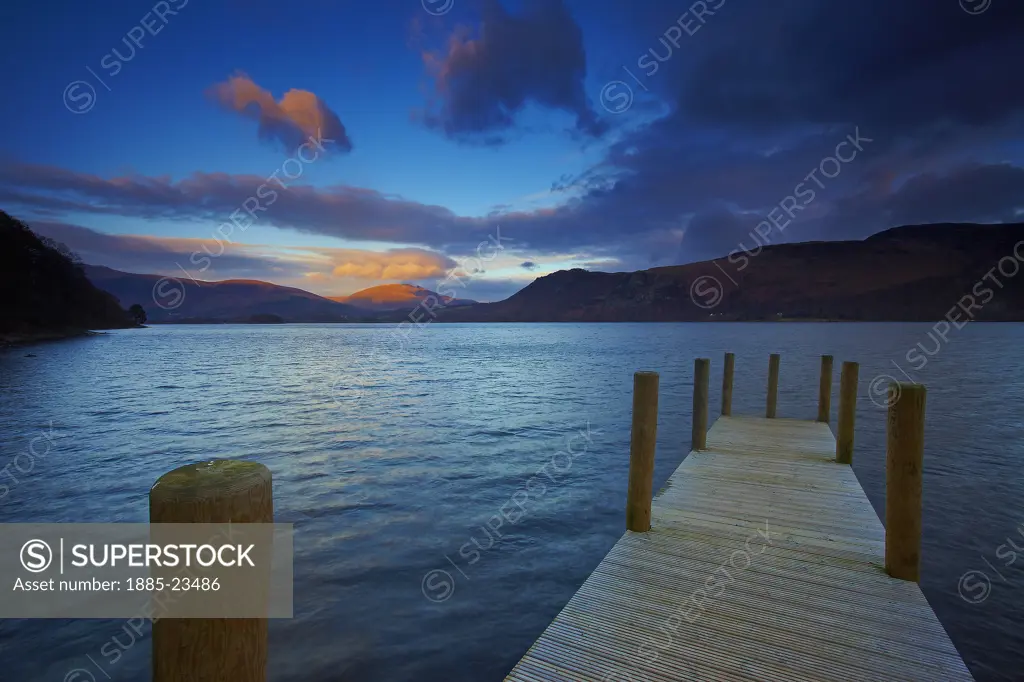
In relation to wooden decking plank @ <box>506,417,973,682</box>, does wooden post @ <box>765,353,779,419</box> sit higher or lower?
higher

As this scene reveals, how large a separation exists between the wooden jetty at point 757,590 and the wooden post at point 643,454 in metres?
0.02

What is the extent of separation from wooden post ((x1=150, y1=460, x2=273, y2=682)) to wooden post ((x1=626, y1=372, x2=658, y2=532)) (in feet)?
17.8

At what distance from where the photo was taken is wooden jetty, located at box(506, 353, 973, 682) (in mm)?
4043

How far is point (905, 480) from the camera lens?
18.0 feet

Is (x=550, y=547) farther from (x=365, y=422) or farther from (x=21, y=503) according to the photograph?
(x=365, y=422)

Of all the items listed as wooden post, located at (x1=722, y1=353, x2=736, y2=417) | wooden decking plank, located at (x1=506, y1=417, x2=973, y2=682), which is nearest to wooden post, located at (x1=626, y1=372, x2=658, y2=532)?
wooden decking plank, located at (x1=506, y1=417, x2=973, y2=682)

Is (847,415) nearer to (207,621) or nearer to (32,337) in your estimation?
(207,621)

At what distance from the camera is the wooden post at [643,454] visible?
22.5 ft

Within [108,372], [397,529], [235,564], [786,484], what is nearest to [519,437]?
[397,529]

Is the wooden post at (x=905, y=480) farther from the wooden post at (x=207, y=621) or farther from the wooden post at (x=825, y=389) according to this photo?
the wooden post at (x=825, y=389)

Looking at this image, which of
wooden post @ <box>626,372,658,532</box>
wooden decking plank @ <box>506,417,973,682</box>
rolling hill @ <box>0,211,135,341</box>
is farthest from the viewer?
rolling hill @ <box>0,211,135,341</box>

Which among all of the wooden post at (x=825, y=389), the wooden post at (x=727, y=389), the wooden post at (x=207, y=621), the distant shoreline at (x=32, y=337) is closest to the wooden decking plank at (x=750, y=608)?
the wooden post at (x=207, y=621)

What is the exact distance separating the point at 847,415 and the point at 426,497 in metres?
9.29

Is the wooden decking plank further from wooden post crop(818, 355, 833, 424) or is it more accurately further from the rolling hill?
the rolling hill
